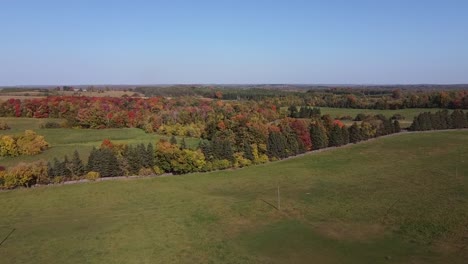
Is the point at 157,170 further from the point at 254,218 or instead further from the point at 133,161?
the point at 254,218

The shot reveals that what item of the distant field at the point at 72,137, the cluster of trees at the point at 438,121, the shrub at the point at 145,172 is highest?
the cluster of trees at the point at 438,121

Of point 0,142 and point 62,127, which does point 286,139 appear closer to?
point 0,142

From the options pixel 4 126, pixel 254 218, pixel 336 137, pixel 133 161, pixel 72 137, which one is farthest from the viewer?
pixel 4 126

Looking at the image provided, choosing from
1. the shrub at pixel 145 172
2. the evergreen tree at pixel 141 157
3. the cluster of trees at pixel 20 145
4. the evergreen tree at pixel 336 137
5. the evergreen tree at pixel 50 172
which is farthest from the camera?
the evergreen tree at pixel 336 137

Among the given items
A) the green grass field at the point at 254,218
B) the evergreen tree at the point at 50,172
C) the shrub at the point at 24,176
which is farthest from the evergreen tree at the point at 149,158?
the shrub at the point at 24,176

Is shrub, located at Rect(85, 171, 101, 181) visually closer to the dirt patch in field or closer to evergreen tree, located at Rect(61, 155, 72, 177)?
evergreen tree, located at Rect(61, 155, 72, 177)

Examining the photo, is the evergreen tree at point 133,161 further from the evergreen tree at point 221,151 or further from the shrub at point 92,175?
the evergreen tree at point 221,151

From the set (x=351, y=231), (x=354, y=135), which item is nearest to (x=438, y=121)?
(x=354, y=135)
